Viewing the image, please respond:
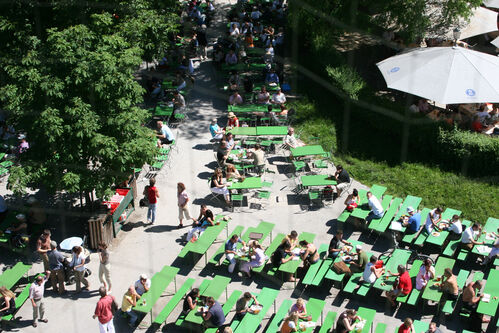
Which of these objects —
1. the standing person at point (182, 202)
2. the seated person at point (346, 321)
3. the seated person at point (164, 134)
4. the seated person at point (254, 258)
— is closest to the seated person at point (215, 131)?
the seated person at point (164, 134)

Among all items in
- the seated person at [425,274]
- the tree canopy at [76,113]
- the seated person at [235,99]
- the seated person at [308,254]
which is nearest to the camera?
the seated person at [425,274]

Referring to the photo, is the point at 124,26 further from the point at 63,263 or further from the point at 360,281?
the point at 360,281

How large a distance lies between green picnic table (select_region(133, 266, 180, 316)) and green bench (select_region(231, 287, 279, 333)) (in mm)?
1718

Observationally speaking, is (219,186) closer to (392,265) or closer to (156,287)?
(156,287)

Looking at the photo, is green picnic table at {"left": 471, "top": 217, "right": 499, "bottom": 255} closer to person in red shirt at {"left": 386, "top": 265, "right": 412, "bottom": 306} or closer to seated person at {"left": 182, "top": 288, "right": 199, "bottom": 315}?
person in red shirt at {"left": 386, "top": 265, "right": 412, "bottom": 306}

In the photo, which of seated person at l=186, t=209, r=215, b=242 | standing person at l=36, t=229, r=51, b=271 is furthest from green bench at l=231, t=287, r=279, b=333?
standing person at l=36, t=229, r=51, b=271

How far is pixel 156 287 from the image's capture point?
1352 centimetres

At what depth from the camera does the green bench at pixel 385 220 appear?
1536 cm

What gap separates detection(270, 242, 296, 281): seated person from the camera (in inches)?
560

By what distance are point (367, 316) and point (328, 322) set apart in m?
0.73

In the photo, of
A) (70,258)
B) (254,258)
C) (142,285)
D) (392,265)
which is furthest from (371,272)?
(70,258)

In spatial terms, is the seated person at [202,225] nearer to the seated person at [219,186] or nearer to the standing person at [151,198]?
the standing person at [151,198]

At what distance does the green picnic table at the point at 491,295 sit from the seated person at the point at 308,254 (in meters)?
3.33

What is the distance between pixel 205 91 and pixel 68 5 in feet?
19.2
